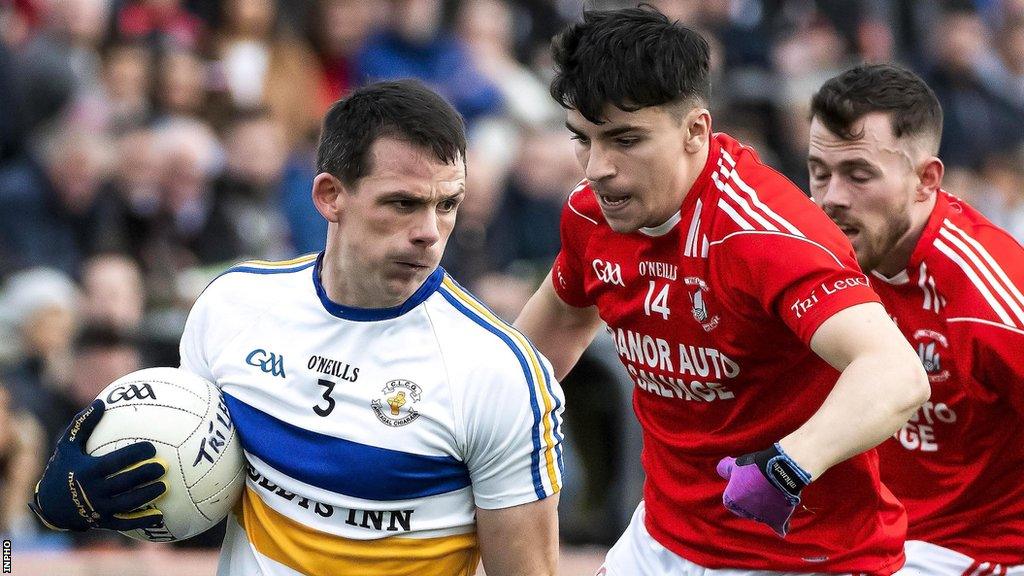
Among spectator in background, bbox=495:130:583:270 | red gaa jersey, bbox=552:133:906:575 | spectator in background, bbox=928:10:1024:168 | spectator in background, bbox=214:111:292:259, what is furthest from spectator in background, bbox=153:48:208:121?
spectator in background, bbox=928:10:1024:168

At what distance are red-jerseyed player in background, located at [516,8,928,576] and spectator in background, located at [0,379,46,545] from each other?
3.94 m

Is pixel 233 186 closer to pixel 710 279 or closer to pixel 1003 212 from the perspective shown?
pixel 710 279

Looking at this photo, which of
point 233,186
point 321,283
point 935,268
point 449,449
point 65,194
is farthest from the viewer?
point 233,186

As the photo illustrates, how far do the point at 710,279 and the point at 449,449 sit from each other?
0.88m

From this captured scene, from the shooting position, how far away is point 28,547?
7.29 metres

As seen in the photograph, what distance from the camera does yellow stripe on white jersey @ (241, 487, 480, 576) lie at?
156 inches

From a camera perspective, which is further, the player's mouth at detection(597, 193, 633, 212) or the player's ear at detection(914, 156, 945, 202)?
the player's ear at detection(914, 156, 945, 202)

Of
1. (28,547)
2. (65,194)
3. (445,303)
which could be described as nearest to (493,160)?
(65,194)

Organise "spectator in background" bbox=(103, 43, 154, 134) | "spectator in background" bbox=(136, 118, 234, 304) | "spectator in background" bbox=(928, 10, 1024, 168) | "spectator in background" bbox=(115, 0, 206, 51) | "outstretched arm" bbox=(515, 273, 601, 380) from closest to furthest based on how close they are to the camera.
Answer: "outstretched arm" bbox=(515, 273, 601, 380) → "spectator in background" bbox=(136, 118, 234, 304) → "spectator in background" bbox=(103, 43, 154, 134) → "spectator in background" bbox=(115, 0, 206, 51) → "spectator in background" bbox=(928, 10, 1024, 168)

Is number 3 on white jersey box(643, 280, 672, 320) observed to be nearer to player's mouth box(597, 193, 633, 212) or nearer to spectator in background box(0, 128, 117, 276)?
player's mouth box(597, 193, 633, 212)

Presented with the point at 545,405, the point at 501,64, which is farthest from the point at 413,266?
the point at 501,64

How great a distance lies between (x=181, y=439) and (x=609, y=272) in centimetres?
139

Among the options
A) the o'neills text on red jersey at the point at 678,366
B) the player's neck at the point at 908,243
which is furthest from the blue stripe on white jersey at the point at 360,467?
the player's neck at the point at 908,243

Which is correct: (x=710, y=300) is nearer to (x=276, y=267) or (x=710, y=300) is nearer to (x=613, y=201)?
(x=613, y=201)
